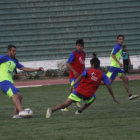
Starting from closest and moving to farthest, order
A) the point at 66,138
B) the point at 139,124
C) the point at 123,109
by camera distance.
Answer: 1. the point at 66,138
2. the point at 139,124
3. the point at 123,109

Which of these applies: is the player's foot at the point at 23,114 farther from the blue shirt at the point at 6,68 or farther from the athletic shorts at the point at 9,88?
the blue shirt at the point at 6,68

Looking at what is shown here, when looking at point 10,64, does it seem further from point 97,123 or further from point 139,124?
point 139,124

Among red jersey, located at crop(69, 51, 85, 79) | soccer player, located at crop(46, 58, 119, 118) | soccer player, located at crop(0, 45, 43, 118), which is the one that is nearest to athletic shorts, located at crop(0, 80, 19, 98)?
soccer player, located at crop(0, 45, 43, 118)

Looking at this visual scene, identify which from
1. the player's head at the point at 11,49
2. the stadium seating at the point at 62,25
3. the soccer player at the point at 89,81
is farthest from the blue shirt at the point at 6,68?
the stadium seating at the point at 62,25

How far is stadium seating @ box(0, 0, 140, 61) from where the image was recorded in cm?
2614

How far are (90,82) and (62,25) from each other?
17841 mm

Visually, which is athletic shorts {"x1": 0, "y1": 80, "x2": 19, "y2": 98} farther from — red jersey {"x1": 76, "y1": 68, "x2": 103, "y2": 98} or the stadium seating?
the stadium seating

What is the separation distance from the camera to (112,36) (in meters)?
26.2

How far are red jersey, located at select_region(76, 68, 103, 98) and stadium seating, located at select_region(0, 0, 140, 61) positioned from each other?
1744 cm

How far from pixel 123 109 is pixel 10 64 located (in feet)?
9.10

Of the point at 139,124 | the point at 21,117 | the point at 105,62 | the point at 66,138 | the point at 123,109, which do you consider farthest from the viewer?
the point at 105,62

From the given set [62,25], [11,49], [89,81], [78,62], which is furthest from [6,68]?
[62,25]

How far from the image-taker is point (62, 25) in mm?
26188

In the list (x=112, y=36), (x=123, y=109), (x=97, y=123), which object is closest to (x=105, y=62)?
(x=112, y=36)
